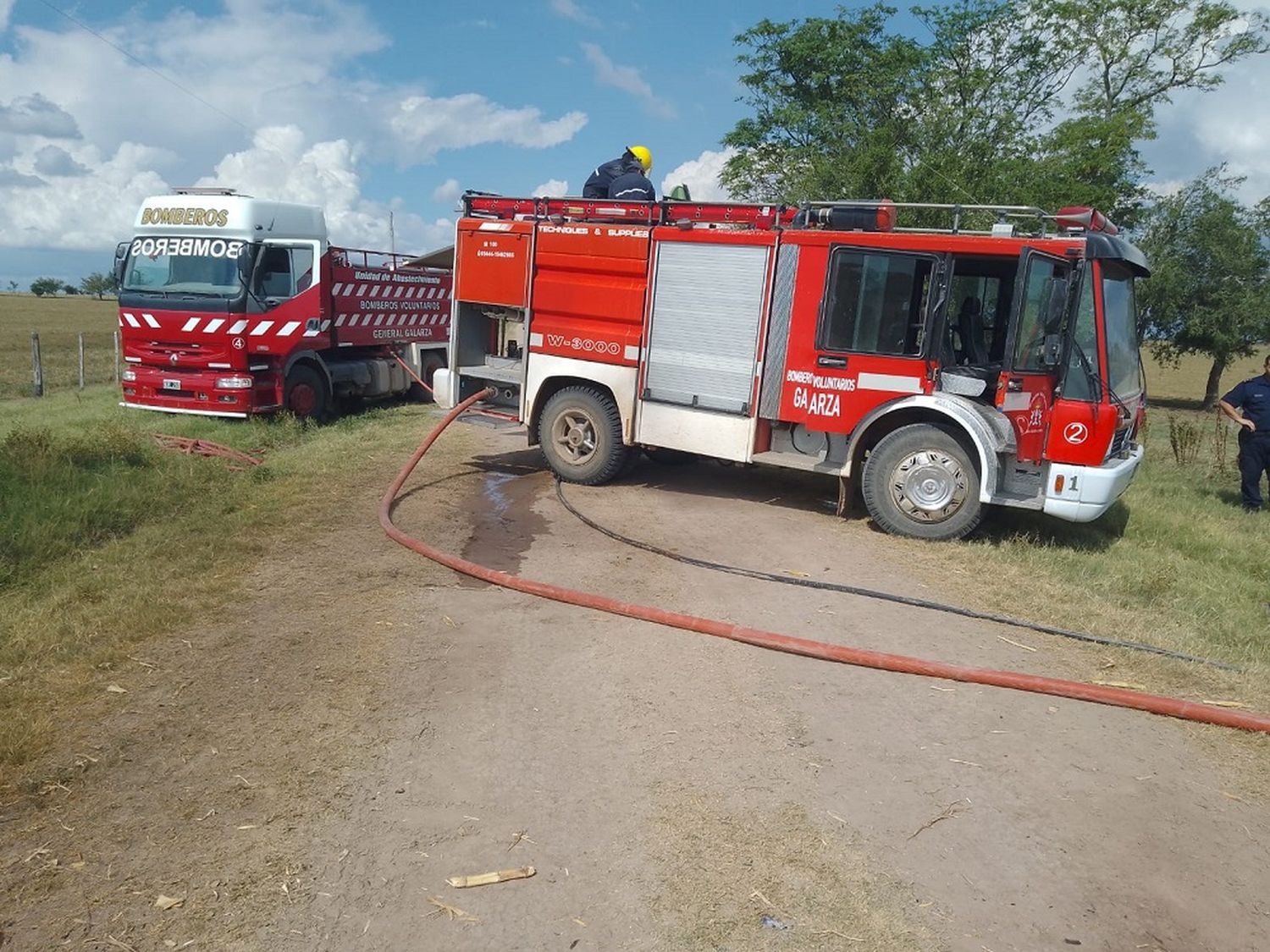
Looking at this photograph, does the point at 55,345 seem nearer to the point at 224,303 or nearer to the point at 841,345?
the point at 224,303

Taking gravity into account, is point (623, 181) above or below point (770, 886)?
above

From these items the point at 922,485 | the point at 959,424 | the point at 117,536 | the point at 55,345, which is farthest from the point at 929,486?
the point at 55,345

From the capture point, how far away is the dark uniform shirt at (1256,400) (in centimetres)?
967

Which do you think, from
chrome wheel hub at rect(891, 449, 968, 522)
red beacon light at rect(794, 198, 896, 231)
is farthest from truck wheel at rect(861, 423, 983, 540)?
red beacon light at rect(794, 198, 896, 231)

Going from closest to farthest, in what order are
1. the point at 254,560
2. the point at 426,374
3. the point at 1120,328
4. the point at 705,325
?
1. the point at 254,560
2. the point at 1120,328
3. the point at 705,325
4. the point at 426,374

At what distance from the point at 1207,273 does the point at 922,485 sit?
904 inches

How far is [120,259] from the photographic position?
12.5m

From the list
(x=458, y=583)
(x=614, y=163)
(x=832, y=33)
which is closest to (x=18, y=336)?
(x=832, y=33)

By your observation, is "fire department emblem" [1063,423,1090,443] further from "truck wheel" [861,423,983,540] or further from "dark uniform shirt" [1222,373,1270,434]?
"dark uniform shirt" [1222,373,1270,434]

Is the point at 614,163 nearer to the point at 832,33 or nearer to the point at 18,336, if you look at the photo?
the point at 832,33

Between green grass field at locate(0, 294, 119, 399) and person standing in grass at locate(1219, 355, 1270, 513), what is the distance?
16249mm

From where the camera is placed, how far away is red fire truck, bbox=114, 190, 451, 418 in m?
12.2

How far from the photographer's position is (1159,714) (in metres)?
4.59

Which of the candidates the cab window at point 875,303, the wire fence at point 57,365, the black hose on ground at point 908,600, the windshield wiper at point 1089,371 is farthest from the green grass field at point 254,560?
the wire fence at point 57,365
